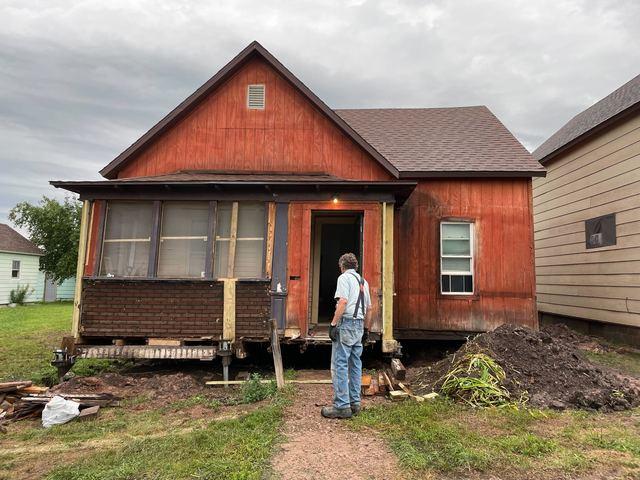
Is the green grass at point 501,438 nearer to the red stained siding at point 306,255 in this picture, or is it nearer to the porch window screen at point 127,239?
the red stained siding at point 306,255

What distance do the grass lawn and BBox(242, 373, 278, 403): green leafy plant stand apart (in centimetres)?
22

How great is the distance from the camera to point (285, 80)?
30.7 feet

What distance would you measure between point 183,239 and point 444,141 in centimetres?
743

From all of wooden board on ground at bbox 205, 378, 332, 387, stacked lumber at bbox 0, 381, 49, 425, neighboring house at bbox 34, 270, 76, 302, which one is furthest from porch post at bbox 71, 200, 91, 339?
neighboring house at bbox 34, 270, 76, 302

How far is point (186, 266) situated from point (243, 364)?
2424mm

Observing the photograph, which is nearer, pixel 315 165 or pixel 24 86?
pixel 315 165

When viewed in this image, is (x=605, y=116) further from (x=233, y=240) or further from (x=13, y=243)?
(x=13, y=243)

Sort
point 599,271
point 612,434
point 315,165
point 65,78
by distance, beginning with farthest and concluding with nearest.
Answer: point 65,78, point 599,271, point 315,165, point 612,434

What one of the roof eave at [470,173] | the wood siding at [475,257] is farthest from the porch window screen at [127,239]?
the roof eave at [470,173]

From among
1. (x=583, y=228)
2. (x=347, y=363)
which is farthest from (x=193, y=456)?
(x=583, y=228)

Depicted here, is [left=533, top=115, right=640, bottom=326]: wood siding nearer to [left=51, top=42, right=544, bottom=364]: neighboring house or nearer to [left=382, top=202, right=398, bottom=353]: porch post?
[left=51, top=42, right=544, bottom=364]: neighboring house

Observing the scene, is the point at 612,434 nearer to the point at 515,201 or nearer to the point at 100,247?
the point at 515,201

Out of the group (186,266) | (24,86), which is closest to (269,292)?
(186,266)

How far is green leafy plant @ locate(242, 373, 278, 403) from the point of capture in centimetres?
598
